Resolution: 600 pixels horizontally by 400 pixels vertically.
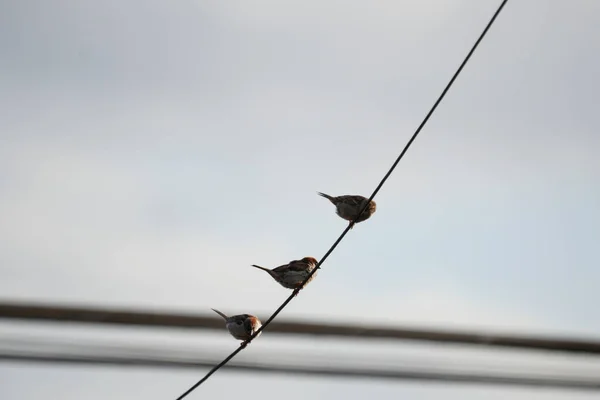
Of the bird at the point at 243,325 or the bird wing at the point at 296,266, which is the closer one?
the bird at the point at 243,325

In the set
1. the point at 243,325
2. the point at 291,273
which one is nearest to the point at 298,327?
the point at 243,325

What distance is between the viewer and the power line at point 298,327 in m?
5.65

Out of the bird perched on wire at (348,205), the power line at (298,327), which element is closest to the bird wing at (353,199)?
the bird perched on wire at (348,205)

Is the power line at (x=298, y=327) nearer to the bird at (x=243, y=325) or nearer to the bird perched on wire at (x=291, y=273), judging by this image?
the bird at (x=243, y=325)

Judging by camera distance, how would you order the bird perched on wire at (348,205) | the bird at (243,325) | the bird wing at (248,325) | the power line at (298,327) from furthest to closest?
the bird perched on wire at (348,205) < the bird wing at (248,325) < the bird at (243,325) < the power line at (298,327)

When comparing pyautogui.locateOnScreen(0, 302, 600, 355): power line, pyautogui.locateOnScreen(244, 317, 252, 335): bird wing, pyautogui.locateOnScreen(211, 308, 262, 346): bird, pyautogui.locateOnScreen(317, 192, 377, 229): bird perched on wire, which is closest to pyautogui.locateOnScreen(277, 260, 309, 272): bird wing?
pyautogui.locateOnScreen(317, 192, 377, 229): bird perched on wire

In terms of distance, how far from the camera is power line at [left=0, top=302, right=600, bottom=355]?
222 inches

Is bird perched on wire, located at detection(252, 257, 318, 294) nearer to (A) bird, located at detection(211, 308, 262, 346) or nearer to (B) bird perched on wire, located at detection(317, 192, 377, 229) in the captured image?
(B) bird perched on wire, located at detection(317, 192, 377, 229)

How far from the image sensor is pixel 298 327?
602 cm

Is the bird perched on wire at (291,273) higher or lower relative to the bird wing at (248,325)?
higher

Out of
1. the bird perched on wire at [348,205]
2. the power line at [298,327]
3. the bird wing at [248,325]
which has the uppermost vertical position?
the bird perched on wire at [348,205]

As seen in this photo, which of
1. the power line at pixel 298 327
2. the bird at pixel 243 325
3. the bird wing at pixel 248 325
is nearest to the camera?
the power line at pixel 298 327

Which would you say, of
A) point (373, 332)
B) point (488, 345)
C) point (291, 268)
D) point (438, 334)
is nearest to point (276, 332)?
point (373, 332)

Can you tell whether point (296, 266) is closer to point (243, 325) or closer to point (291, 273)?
point (291, 273)
